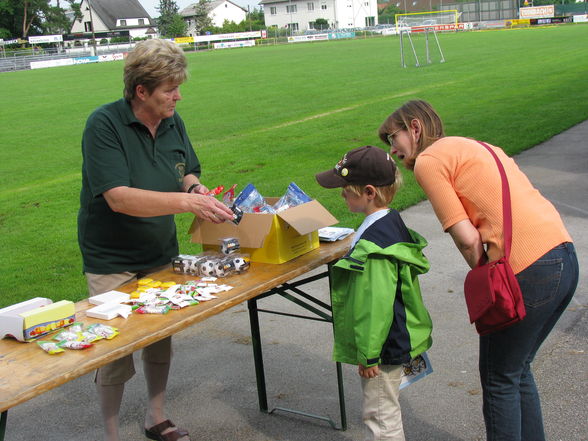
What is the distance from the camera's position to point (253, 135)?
622 inches

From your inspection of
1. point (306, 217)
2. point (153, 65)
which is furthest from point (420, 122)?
point (153, 65)

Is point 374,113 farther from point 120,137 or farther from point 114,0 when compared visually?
point 114,0

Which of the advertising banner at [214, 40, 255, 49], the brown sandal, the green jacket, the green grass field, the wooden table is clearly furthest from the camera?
the advertising banner at [214, 40, 255, 49]

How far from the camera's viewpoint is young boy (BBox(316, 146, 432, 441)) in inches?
116

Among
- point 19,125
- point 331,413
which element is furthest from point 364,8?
point 331,413

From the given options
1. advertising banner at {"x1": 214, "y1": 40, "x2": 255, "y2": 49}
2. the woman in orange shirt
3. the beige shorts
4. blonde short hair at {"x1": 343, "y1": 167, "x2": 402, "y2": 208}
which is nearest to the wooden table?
the beige shorts

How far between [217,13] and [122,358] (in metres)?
122

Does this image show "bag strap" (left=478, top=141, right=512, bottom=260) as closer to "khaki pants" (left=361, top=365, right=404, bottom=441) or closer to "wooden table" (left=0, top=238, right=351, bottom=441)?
Result: "khaki pants" (left=361, top=365, right=404, bottom=441)

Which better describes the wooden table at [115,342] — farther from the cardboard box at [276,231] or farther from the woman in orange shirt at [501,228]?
the woman in orange shirt at [501,228]

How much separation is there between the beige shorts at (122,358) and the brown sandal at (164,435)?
1.19ft

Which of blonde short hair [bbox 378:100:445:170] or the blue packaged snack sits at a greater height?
blonde short hair [bbox 378:100:445:170]

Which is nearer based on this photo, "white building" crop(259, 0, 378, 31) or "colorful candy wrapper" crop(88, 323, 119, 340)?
"colorful candy wrapper" crop(88, 323, 119, 340)

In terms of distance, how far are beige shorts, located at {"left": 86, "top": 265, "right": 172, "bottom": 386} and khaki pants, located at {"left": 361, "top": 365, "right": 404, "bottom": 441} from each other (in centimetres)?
111

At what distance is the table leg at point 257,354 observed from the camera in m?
4.03
